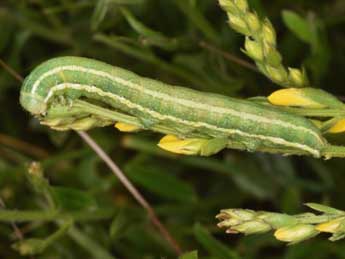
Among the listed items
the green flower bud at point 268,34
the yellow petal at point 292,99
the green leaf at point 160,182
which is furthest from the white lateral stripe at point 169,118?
the green leaf at point 160,182

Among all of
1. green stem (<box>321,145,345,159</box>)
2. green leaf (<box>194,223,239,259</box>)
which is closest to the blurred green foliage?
green leaf (<box>194,223,239,259</box>)

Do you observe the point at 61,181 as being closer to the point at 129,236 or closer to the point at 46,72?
the point at 129,236

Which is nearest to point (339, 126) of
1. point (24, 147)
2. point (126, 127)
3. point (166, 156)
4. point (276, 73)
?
point (276, 73)

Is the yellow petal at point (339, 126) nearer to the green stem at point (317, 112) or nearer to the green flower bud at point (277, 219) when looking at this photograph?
the green stem at point (317, 112)

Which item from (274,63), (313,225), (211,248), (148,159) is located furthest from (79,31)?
(313,225)

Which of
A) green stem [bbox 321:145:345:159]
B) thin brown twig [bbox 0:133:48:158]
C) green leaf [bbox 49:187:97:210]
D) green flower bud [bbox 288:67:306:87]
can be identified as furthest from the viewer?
thin brown twig [bbox 0:133:48:158]

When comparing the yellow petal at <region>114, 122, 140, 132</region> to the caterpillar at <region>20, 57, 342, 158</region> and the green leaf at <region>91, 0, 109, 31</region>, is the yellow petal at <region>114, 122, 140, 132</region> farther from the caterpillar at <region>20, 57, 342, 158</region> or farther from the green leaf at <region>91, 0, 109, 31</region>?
the green leaf at <region>91, 0, 109, 31</region>
